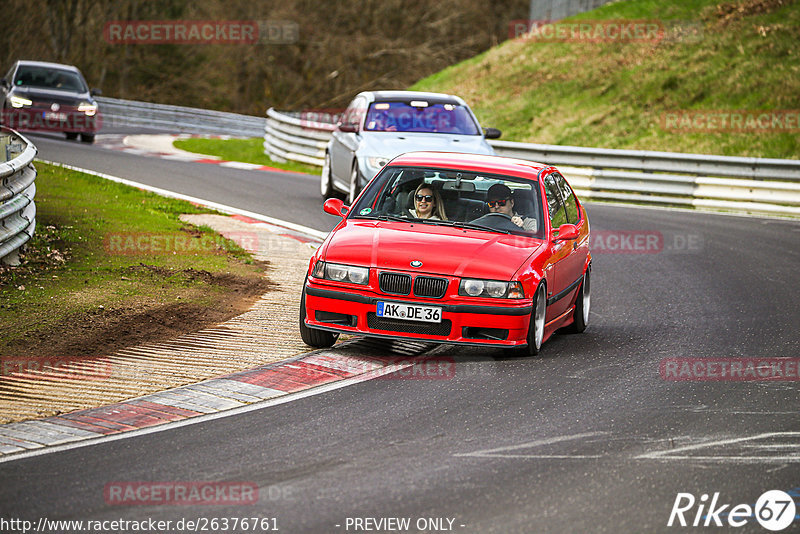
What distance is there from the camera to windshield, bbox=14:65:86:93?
29.3 m

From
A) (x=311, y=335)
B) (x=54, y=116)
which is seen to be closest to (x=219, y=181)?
(x=54, y=116)

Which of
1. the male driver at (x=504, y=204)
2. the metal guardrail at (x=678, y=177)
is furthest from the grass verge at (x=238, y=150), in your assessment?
the male driver at (x=504, y=204)

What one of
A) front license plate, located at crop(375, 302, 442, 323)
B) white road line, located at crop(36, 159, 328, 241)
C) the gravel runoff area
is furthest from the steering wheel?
white road line, located at crop(36, 159, 328, 241)

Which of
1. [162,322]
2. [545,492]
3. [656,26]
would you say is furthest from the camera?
[656,26]

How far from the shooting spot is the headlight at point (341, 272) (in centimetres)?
873

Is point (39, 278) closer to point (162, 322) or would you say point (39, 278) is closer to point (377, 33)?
point (162, 322)

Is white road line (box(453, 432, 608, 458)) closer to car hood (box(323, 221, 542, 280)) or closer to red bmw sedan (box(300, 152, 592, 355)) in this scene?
red bmw sedan (box(300, 152, 592, 355))

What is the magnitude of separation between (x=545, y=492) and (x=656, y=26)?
31.7m

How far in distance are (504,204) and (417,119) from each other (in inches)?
302

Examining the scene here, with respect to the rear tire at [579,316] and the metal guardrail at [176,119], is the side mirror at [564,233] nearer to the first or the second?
the rear tire at [579,316]

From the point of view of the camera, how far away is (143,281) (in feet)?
36.9

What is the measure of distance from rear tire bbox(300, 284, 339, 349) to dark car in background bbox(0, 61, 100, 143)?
2137cm

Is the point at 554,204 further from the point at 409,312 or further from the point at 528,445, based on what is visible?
the point at 528,445

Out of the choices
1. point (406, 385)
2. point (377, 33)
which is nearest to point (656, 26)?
point (377, 33)
